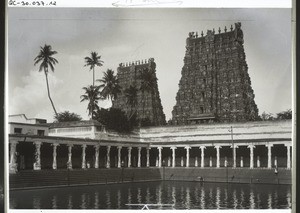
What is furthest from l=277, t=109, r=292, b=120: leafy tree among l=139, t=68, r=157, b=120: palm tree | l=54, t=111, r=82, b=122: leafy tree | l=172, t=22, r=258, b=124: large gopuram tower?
l=54, t=111, r=82, b=122: leafy tree

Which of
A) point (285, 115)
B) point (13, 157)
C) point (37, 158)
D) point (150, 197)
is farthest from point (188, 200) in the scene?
point (37, 158)

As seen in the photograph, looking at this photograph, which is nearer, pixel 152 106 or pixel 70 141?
pixel 152 106

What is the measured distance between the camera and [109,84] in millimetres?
3734

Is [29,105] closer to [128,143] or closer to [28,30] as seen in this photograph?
[28,30]

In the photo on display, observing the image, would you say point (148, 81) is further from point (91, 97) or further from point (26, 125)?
point (26, 125)

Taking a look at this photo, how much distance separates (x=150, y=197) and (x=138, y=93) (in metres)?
1.05

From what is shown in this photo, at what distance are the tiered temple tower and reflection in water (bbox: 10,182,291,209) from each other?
27.1 inches

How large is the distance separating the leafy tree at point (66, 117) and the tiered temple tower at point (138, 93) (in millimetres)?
363

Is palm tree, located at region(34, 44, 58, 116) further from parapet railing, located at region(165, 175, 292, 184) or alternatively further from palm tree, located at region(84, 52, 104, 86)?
parapet railing, located at region(165, 175, 292, 184)

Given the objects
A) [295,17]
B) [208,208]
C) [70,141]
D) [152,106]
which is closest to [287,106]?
[295,17]

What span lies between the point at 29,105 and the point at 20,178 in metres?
0.56

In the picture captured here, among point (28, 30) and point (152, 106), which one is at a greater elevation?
point (28, 30)

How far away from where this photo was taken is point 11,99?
3.41 meters

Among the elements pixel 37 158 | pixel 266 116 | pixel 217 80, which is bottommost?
pixel 37 158
